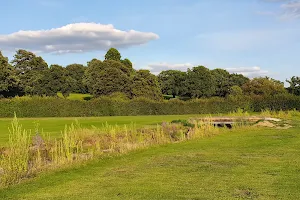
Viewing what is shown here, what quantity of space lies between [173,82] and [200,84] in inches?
434

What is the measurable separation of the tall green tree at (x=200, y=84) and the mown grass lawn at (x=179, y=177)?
6393 cm

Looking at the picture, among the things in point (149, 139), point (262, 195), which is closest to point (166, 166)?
point (262, 195)

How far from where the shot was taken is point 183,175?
7719 mm

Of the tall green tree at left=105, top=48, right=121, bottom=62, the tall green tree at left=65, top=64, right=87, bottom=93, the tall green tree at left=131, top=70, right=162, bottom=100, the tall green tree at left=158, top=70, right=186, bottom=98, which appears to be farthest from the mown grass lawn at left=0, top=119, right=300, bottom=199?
the tall green tree at left=65, top=64, right=87, bottom=93

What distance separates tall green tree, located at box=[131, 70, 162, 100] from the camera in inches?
2376

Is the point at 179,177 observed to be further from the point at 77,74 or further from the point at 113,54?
the point at 77,74

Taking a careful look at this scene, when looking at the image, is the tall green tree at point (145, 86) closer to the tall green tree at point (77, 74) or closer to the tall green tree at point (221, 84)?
the tall green tree at point (221, 84)

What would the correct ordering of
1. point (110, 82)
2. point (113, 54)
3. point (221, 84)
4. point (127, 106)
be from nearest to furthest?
point (127, 106) → point (110, 82) → point (113, 54) → point (221, 84)

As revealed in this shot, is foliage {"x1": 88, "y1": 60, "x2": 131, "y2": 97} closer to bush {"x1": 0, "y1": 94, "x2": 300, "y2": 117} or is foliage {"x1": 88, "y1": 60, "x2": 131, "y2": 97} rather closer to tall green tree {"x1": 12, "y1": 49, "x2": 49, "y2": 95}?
tall green tree {"x1": 12, "y1": 49, "x2": 49, "y2": 95}

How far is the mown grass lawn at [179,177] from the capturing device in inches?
244

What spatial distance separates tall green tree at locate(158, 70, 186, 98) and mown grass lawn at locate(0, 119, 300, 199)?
6907 centimetres

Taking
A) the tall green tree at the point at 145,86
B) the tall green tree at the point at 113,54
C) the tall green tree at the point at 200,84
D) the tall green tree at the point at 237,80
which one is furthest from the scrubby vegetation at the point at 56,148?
the tall green tree at the point at 237,80

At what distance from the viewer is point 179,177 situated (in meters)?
7.52

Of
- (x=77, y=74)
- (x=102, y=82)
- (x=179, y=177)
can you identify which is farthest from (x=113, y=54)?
(x=179, y=177)
